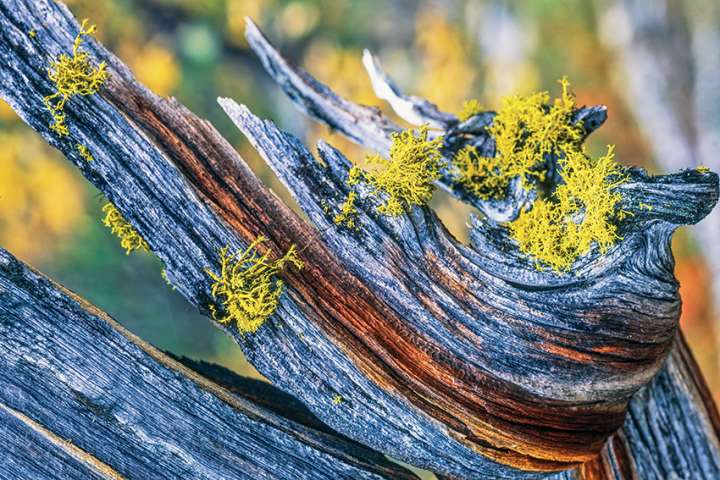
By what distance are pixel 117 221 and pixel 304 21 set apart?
3.39 m

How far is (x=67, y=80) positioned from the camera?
3.30 ft

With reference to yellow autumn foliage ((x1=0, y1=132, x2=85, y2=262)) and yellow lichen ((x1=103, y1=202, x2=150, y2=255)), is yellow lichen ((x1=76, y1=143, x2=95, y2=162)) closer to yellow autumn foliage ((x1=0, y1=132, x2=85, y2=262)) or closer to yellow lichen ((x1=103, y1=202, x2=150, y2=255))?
yellow lichen ((x1=103, y1=202, x2=150, y2=255))

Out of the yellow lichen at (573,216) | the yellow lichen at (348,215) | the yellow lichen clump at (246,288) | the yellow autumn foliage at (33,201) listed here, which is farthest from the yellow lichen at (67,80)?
the yellow autumn foliage at (33,201)

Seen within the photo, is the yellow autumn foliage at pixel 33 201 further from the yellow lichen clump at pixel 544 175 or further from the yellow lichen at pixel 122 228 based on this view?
the yellow lichen clump at pixel 544 175

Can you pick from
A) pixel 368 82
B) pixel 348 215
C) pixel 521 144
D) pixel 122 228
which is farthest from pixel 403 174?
pixel 368 82

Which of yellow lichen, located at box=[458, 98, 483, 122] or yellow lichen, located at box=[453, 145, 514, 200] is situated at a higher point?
yellow lichen, located at box=[458, 98, 483, 122]

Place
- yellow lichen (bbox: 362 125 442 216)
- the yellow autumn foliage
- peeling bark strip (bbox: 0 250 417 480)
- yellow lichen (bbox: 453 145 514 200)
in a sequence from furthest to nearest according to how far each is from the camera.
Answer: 1. the yellow autumn foliage
2. yellow lichen (bbox: 453 145 514 200)
3. yellow lichen (bbox: 362 125 442 216)
4. peeling bark strip (bbox: 0 250 417 480)

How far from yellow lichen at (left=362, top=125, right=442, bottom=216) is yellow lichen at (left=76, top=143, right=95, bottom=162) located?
434 millimetres

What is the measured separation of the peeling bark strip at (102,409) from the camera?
38.9 inches

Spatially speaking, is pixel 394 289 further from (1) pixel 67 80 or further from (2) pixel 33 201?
(2) pixel 33 201

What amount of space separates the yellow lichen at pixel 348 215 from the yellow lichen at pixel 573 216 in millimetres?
308

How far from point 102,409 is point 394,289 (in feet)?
1.71

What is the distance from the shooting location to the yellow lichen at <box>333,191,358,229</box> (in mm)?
1104

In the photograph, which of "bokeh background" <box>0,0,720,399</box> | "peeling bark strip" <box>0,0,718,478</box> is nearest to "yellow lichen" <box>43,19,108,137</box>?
"peeling bark strip" <box>0,0,718,478</box>
